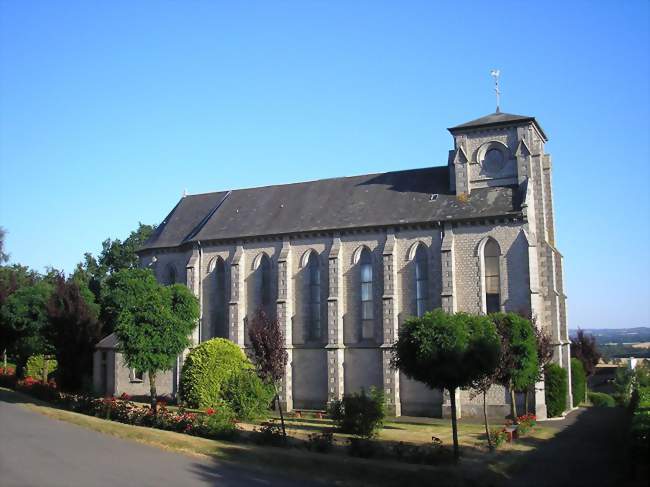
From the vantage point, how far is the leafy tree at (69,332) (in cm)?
4059

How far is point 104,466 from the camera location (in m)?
19.3

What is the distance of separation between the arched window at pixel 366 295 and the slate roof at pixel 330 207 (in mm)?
2051

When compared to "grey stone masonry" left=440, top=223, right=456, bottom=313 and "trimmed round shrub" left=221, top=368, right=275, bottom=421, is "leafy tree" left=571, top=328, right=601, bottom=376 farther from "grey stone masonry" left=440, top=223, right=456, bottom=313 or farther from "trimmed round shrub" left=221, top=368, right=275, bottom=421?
"trimmed round shrub" left=221, top=368, right=275, bottom=421

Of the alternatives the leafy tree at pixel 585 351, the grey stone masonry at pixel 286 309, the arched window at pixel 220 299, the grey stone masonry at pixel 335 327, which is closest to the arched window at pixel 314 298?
the grey stone masonry at pixel 286 309

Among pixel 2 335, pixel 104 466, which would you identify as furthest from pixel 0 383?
pixel 104 466

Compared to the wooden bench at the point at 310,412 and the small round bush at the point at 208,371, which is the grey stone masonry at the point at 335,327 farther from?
the small round bush at the point at 208,371

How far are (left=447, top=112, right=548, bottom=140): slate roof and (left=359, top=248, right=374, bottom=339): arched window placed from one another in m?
9.07

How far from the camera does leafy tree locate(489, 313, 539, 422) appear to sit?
2734cm

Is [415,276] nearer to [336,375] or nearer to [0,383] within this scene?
[336,375]

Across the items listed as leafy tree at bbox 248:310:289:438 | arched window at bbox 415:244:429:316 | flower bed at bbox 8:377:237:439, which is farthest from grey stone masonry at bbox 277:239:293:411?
leafy tree at bbox 248:310:289:438

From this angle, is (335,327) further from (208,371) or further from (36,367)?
(36,367)

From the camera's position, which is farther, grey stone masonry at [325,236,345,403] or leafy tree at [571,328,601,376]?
leafy tree at [571,328,601,376]

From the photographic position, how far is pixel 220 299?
4328 cm

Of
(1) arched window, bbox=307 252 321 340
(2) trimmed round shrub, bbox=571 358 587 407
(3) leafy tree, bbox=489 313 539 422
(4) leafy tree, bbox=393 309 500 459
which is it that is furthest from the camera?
(2) trimmed round shrub, bbox=571 358 587 407
